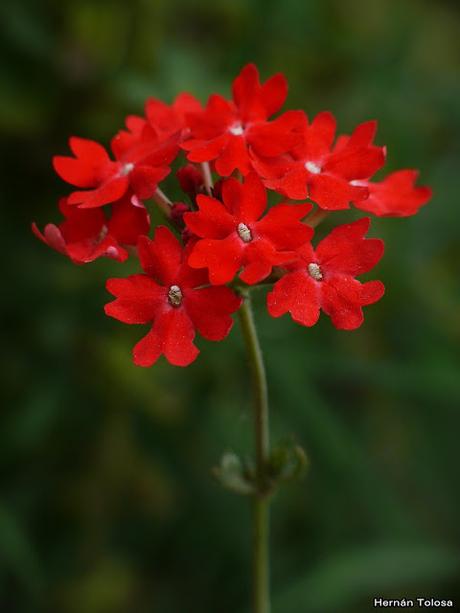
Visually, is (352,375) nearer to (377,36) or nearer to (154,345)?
(154,345)

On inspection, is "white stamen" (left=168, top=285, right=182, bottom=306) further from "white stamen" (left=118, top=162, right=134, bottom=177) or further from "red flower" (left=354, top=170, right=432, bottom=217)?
"red flower" (left=354, top=170, right=432, bottom=217)

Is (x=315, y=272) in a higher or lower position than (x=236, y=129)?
lower

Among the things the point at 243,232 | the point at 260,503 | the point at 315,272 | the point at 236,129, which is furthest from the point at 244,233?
the point at 260,503

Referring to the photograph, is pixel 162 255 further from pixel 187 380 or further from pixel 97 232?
pixel 187 380

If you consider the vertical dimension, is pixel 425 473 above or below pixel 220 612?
above

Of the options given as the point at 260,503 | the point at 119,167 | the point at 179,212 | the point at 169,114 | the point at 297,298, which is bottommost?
the point at 260,503

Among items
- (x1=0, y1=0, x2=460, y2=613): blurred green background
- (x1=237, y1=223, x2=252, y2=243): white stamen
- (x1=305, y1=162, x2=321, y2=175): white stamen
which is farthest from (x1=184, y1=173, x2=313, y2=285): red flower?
(x1=0, y1=0, x2=460, y2=613): blurred green background

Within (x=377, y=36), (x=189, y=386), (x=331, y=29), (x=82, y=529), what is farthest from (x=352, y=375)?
(x=377, y=36)
